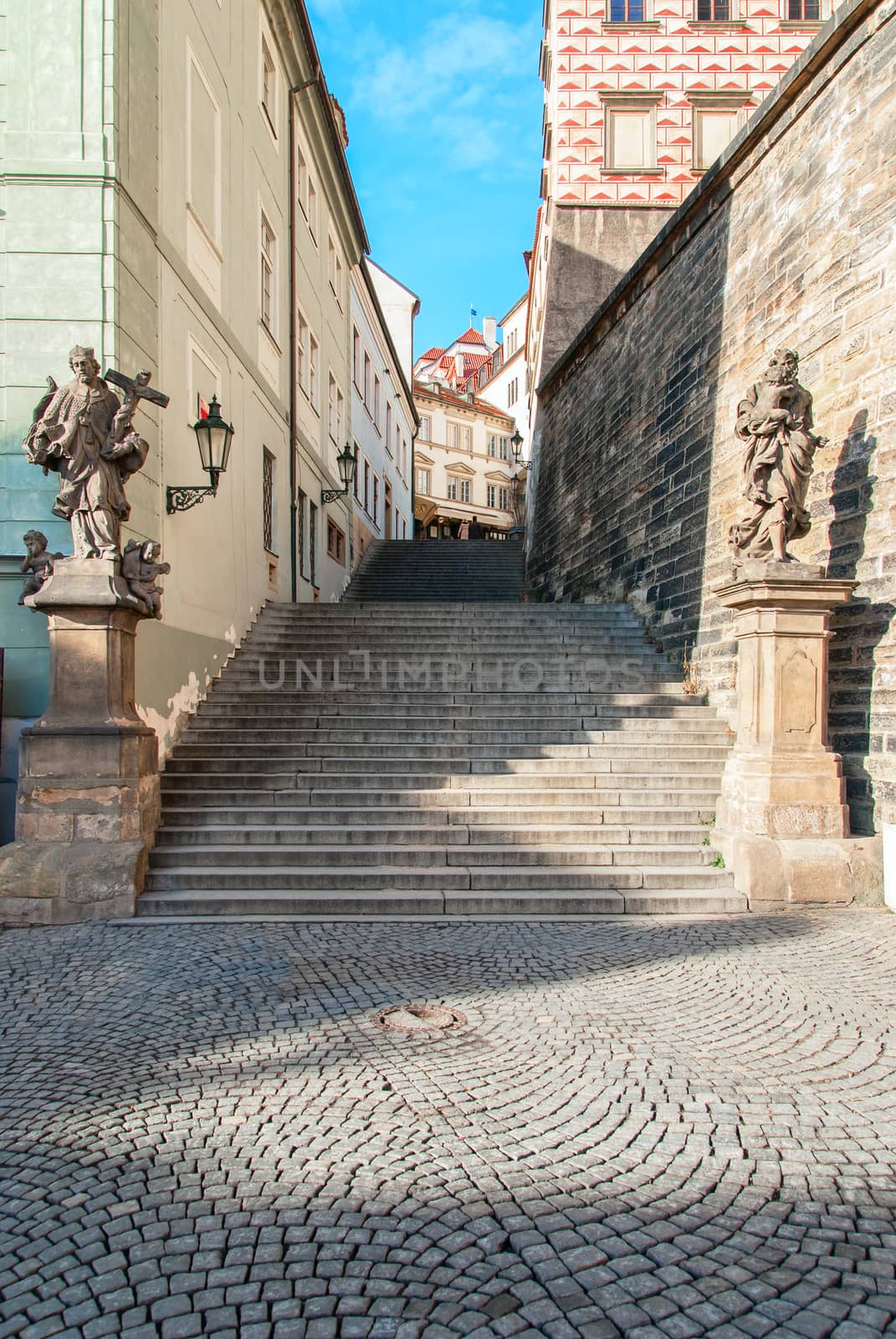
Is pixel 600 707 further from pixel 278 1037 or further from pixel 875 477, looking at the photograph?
pixel 278 1037

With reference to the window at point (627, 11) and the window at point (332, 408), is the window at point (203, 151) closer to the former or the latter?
the window at point (332, 408)

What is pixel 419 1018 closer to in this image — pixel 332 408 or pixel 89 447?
pixel 89 447

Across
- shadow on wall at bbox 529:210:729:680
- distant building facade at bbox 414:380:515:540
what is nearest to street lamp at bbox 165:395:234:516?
shadow on wall at bbox 529:210:729:680

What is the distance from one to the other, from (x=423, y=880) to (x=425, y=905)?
1.20ft

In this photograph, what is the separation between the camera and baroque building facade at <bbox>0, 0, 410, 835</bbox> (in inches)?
277

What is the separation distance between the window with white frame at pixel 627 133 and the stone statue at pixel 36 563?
63.2 feet

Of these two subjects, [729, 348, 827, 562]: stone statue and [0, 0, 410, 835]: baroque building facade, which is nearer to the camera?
[729, 348, 827, 562]: stone statue

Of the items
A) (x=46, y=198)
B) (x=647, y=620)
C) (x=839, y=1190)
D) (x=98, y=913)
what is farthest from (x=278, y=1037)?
(x=647, y=620)

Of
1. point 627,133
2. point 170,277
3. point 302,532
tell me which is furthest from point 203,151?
point 627,133

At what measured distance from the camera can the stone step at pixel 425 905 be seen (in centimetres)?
638

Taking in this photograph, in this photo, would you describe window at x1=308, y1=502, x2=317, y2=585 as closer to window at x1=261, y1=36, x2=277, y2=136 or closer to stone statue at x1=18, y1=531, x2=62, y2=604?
window at x1=261, y1=36, x2=277, y2=136

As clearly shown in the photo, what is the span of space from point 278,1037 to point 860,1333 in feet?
8.41

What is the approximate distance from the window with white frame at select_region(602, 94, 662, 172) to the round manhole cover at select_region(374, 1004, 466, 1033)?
70.6ft

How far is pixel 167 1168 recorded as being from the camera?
2.90m
